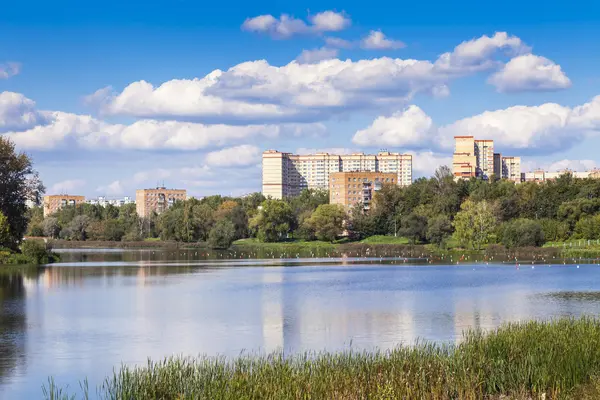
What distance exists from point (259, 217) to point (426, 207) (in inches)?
1061

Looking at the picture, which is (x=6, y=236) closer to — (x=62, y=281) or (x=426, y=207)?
(x=62, y=281)

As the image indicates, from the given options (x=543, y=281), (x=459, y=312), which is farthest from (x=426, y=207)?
(x=459, y=312)

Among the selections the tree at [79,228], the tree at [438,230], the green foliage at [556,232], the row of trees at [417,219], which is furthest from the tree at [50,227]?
the green foliage at [556,232]

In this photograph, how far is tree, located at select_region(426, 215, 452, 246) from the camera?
10725 centimetres

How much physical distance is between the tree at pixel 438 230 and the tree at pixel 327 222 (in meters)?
21.5

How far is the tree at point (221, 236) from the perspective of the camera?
12794 cm

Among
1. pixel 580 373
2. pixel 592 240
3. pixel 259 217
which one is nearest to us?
pixel 580 373

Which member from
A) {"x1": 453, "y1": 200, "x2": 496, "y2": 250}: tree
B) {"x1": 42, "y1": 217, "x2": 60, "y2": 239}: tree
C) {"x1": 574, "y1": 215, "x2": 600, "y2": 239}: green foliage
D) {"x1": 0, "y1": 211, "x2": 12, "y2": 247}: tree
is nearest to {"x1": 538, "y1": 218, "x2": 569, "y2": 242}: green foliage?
{"x1": 574, "y1": 215, "x2": 600, "y2": 239}: green foliage

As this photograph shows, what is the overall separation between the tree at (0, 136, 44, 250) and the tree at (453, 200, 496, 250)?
50970mm

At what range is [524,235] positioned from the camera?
9419 cm

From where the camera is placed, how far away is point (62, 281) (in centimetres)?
5206

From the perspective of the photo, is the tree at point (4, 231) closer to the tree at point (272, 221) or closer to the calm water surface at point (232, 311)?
the calm water surface at point (232, 311)

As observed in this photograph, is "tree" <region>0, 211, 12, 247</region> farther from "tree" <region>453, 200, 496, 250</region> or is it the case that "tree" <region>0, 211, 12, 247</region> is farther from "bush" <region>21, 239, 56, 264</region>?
"tree" <region>453, 200, 496, 250</region>

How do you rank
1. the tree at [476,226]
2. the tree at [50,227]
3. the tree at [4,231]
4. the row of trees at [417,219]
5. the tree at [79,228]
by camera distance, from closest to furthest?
the tree at [4,231] → the tree at [476,226] → the row of trees at [417,219] → the tree at [79,228] → the tree at [50,227]
